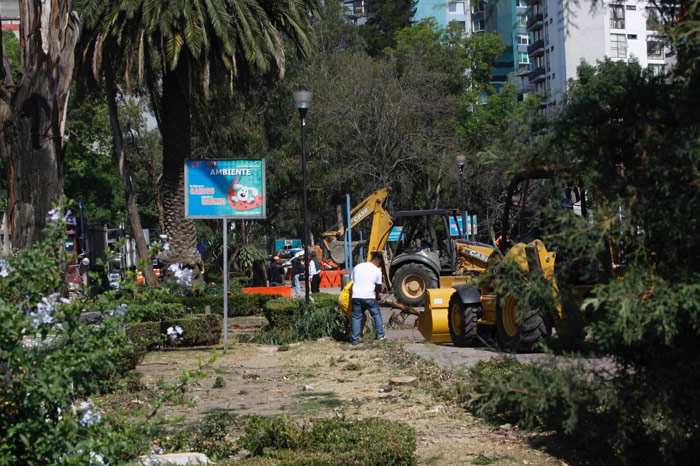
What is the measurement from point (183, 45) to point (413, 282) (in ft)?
28.8

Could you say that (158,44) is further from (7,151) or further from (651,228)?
(651,228)

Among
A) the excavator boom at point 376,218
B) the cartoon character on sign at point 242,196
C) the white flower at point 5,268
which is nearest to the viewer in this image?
the white flower at point 5,268

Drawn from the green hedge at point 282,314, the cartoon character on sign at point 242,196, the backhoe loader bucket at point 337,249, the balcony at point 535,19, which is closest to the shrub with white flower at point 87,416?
the balcony at point 535,19

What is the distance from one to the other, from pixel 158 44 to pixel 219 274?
17.9m

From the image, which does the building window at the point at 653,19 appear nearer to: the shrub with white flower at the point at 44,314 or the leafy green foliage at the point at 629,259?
the leafy green foliage at the point at 629,259

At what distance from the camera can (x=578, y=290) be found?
5.61 metres

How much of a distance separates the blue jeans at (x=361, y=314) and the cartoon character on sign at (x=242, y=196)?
280 centimetres

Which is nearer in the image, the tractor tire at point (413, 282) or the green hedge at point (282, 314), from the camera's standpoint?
the green hedge at point (282, 314)

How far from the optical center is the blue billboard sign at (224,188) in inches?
693

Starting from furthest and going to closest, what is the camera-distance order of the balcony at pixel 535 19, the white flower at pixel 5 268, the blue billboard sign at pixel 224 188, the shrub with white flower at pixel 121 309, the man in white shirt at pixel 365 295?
the blue billboard sign at pixel 224 188 < the man in white shirt at pixel 365 295 < the balcony at pixel 535 19 < the shrub with white flower at pixel 121 309 < the white flower at pixel 5 268

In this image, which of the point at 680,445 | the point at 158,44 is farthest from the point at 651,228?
the point at 158,44

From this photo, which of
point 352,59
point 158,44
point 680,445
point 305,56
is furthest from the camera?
point 352,59

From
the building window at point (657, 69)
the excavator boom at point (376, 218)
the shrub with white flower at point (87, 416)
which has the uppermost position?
the building window at point (657, 69)

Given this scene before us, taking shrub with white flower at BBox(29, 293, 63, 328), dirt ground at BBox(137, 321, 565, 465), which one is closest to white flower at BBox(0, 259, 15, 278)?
shrub with white flower at BBox(29, 293, 63, 328)
